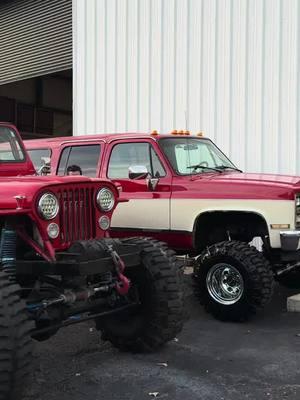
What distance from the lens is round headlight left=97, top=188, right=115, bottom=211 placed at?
4.68 metres

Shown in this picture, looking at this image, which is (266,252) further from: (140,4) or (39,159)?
(140,4)

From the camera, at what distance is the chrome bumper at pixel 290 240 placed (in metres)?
6.03

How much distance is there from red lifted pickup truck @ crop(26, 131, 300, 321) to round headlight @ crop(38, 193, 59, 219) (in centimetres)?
235

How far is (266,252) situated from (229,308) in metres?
0.88

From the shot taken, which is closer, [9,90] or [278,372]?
[278,372]

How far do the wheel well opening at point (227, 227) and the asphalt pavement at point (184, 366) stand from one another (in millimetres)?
1061

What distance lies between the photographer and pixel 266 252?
6691 mm

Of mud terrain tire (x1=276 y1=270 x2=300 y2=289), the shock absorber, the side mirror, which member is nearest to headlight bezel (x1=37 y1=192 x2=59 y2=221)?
the shock absorber

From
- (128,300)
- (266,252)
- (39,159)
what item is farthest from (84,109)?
(128,300)

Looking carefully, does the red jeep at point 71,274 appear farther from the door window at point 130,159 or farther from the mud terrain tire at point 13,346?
the door window at point 130,159

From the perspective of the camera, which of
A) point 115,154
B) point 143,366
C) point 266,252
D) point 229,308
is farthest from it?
point 115,154

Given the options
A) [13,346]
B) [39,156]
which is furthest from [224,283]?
[13,346]

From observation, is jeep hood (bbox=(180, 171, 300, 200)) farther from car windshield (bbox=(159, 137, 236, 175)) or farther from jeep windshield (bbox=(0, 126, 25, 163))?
jeep windshield (bbox=(0, 126, 25, 163))

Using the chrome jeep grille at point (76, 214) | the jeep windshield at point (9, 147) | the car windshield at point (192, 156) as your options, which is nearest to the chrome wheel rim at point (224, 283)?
the car windshield at point (192, 156)
